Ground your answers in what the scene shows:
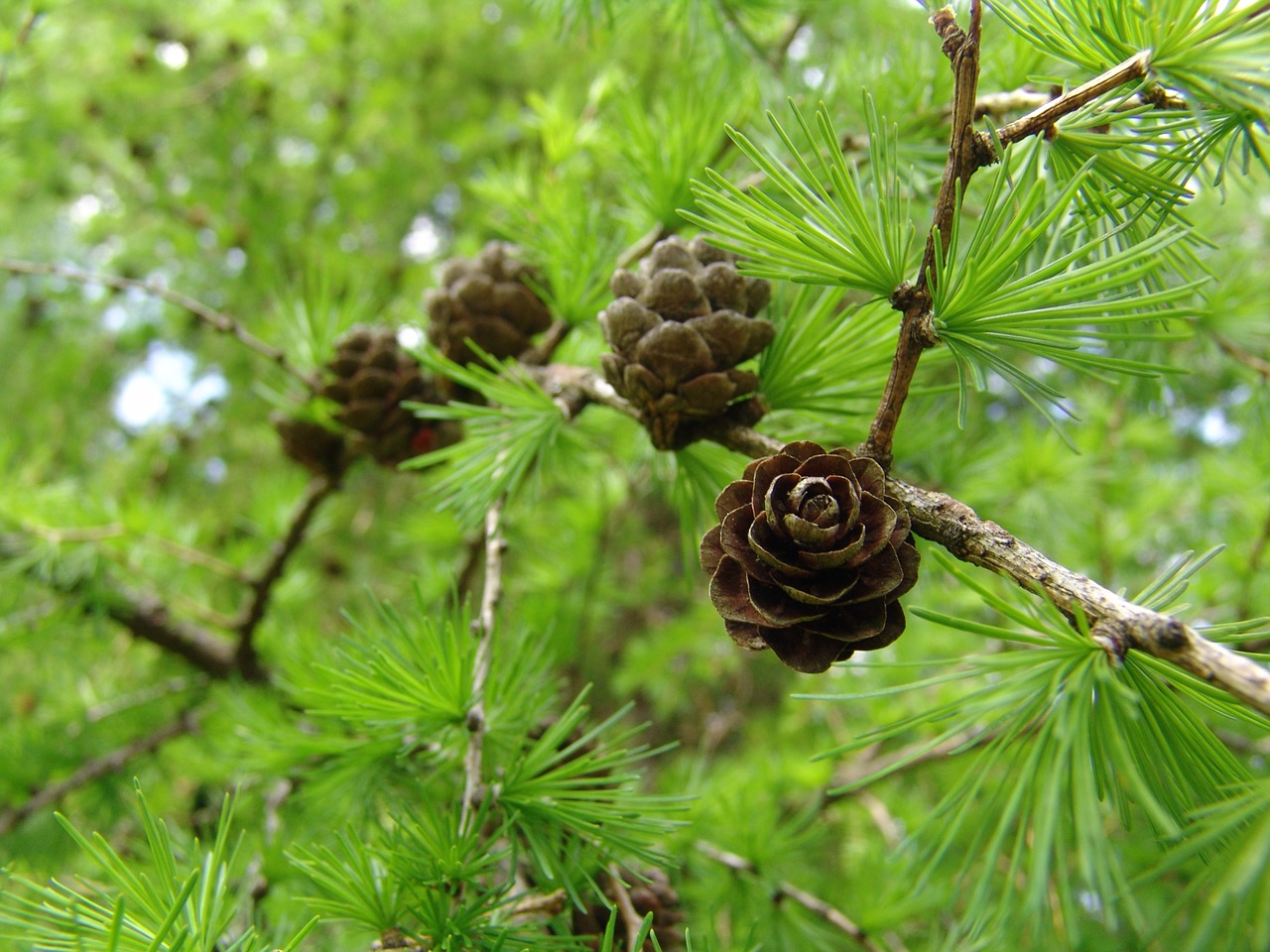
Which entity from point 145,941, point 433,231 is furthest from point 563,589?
point 433,231

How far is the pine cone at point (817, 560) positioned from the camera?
1.30 ft

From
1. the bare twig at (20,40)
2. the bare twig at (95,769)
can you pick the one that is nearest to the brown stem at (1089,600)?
the bare twig at (95,769)

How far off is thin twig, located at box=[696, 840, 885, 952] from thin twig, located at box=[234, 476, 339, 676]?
0.53 meters

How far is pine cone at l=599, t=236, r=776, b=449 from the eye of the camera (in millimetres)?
500

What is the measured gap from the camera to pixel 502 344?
0.70 m

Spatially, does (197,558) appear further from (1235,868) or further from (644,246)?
(1235,868)

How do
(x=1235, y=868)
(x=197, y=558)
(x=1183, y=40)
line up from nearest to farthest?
(x=1235, y=868) → (x=1183, y=40) → (x=197, y=558)

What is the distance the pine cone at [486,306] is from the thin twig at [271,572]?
0.25 meters

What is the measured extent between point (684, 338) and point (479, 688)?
0.26m

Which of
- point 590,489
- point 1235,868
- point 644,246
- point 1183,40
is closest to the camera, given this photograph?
point 1235,868

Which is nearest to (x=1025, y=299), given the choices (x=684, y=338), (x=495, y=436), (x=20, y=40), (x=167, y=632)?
(x=684, y=338)

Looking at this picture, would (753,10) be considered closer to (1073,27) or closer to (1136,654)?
(1073,27)

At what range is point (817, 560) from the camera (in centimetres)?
40

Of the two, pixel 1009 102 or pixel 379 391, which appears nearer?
pixel 1009 102
